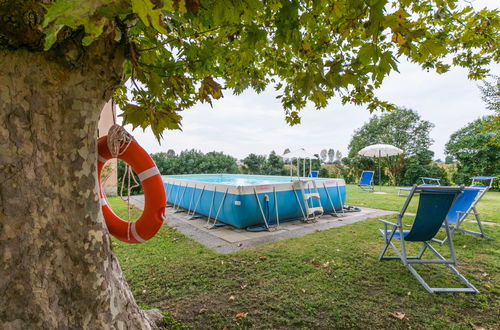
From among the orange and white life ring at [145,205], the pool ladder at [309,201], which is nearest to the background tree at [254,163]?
the pool ladder at [309,201]

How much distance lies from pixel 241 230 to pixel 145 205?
3.22 metres

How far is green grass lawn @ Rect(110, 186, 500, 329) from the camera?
184cm

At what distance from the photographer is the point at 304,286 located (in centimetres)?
233

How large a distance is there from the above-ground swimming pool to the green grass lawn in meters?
1.14

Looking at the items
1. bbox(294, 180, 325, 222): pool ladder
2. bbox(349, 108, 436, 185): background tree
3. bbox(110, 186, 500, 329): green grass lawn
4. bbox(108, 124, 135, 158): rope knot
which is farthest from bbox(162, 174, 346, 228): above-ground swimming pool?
bbox(349, 108, 436, 185): background tree

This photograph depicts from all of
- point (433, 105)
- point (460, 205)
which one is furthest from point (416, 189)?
point (433, 105)

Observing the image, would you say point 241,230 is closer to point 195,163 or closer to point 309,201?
point 309,201

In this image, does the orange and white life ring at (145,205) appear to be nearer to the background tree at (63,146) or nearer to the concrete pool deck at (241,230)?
the background tree at (63,146)

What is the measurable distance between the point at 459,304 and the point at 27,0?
333 cm

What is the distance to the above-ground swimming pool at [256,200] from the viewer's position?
179 inches

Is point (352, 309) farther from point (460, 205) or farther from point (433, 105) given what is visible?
point (433, 105)

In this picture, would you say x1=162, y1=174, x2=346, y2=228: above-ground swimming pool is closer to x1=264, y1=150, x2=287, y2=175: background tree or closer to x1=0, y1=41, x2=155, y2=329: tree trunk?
x1=0, y1=41, x2=155, y2=329: tree trunk

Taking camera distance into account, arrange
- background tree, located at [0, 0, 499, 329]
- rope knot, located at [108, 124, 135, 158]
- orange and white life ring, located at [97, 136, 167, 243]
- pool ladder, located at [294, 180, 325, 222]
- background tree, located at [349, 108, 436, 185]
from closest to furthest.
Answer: background tree, located at [0, 0, 499, 329] → rope knot, located at [108, 124, 135, 158] → orange and white life ring, located at [97, 136, 167, 243] → pool ladder, located at [294, 180, 325, 222] → background tree, located at [349, 108, 436, 185]

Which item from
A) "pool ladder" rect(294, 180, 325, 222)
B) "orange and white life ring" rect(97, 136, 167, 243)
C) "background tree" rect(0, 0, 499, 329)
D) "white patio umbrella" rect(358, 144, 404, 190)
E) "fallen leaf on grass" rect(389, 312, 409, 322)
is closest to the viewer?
"background tree" rect(0, 0, 499, 329)
